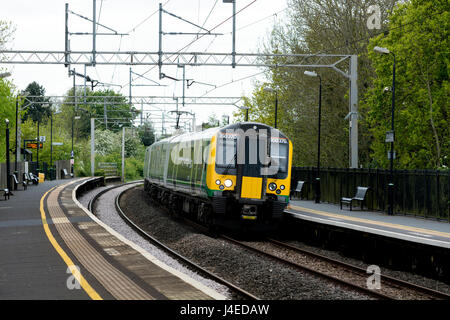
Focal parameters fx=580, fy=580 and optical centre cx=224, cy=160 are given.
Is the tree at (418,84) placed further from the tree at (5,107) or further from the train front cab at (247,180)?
the tree at (5,107)

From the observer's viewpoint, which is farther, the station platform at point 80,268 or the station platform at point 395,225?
the station platform at point 395,225

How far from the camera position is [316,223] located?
16906mm

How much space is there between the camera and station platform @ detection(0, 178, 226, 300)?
8180 mm

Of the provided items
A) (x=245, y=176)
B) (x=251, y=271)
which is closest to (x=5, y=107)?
(x=245, y=176)

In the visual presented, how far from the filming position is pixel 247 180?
1697 centimetres

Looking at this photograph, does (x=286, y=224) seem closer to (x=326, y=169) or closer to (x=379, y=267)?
(x=379, y=267)

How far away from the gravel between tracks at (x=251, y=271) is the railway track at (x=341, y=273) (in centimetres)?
19

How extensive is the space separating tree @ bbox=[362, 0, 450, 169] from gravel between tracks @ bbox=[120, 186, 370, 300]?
11.6m

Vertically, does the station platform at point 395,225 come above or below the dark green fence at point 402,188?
below

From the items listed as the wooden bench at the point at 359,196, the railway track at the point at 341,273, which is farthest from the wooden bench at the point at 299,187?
the railway track at the point at 341,273

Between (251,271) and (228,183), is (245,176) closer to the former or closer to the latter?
(228,183)

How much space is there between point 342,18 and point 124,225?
18.8 metres

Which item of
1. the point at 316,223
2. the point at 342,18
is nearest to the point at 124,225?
the point at 316,223

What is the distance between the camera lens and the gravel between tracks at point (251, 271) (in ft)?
33.6
